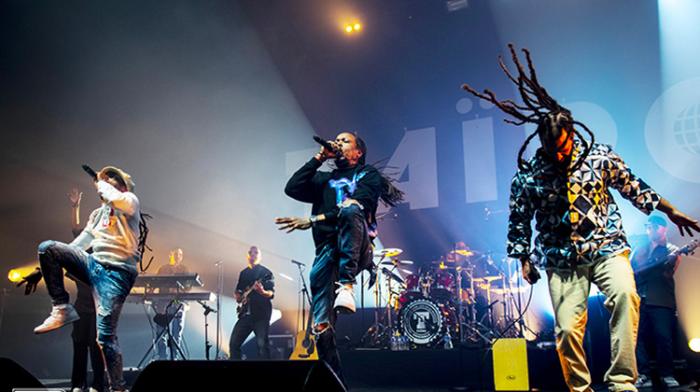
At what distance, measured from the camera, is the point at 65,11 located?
30.5 ft

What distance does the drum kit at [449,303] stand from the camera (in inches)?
318

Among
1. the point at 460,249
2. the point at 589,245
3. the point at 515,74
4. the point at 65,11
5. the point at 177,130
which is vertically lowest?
the point at 589,245

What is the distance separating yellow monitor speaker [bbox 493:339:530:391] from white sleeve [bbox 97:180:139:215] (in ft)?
13.9

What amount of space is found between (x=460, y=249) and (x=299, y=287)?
3.56 meters

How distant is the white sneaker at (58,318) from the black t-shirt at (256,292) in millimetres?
4653

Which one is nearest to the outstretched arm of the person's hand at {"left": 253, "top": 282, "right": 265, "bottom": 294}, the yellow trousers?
the yellow trousers

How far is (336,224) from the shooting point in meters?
3.75

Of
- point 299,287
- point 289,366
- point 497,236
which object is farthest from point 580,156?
point 299,287

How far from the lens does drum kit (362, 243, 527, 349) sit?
8.09 meters

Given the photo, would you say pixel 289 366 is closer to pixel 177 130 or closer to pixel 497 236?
pixel 497 236

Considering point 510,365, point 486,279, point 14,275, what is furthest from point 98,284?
point 14,275

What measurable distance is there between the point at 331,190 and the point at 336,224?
1.19 ft

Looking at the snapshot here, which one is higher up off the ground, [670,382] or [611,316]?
[611,316]

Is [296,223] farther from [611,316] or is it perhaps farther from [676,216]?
[676,216]
